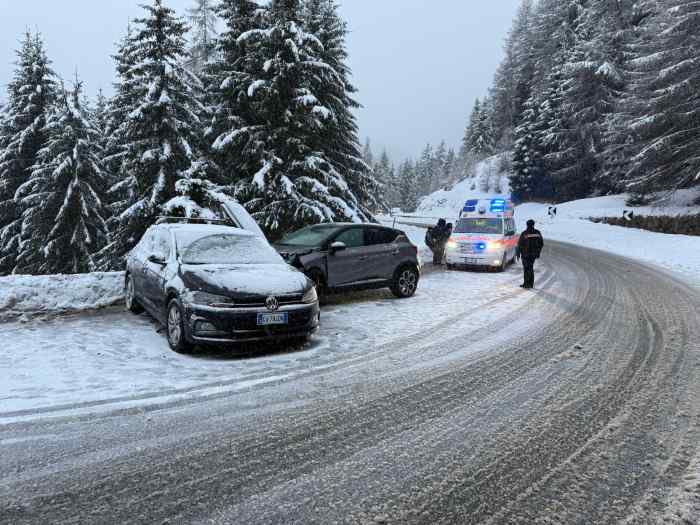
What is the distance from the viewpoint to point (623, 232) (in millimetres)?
27859

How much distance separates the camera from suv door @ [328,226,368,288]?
9164 mm

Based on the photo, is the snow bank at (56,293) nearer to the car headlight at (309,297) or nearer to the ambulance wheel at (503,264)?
the car headlight at (309,297)

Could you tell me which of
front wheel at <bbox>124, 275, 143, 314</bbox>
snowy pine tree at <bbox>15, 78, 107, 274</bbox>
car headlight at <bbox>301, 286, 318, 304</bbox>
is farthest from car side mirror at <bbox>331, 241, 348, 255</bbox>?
snowy pine tree at <bbox>15, 78, 107, 274</bbox>

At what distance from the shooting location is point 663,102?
1096 inches

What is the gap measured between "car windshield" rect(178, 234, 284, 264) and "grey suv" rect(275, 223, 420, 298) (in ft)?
5.25

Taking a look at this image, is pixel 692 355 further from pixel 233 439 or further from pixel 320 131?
pixel 320 131

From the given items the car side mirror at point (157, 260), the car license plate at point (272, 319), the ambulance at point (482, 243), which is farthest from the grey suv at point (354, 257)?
the ambulance at point (482, 243)

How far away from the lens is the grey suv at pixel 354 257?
29.5 ft

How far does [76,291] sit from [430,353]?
23.0 feet

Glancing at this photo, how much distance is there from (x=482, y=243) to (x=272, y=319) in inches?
409

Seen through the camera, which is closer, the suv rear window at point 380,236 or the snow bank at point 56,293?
the snow bank at point 56,293

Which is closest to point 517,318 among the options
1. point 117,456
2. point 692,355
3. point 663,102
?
point 692,355

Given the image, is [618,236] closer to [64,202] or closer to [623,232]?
[623,232]

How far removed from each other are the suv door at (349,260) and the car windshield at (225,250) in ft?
6.73
